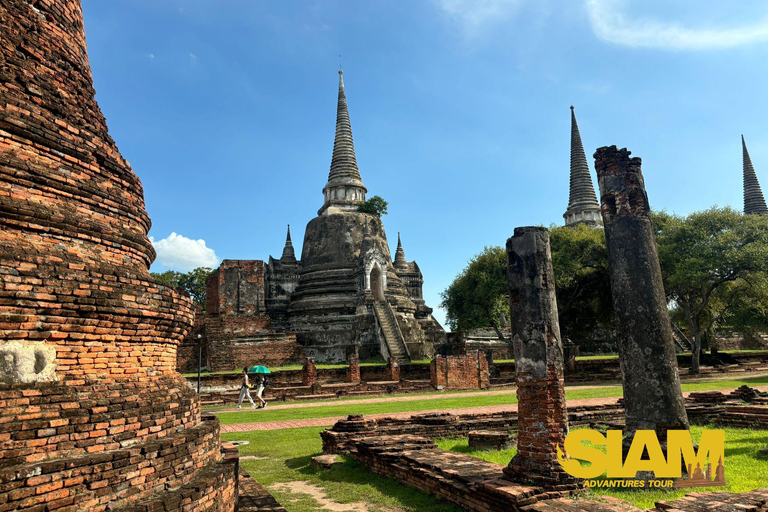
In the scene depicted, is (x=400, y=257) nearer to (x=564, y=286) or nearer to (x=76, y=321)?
(x=564, y=286)

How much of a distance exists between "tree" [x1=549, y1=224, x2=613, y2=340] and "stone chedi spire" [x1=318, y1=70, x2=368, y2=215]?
12.9m

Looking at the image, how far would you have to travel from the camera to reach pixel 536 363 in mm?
6379

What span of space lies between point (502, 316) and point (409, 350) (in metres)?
10.8

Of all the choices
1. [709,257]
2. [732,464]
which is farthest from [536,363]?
[709,257]

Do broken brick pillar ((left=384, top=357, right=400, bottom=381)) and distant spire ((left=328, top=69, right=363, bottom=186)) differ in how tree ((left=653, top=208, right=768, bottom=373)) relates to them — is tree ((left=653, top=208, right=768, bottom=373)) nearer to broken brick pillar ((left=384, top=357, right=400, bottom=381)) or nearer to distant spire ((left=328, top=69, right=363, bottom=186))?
broken brick pillar ((left=384, top=357, right=400, bottom=381))

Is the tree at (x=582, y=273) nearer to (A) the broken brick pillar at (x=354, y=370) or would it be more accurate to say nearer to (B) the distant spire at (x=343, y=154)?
(A) the broken brick pillar at (x=354, y=370)

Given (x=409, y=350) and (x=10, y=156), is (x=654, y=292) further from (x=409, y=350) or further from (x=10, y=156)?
(x=409, y=350)

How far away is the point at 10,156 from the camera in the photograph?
4711 mm

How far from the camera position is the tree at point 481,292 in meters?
30.9

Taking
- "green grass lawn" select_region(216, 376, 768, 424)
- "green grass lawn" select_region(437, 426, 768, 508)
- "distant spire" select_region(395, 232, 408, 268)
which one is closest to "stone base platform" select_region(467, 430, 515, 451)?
"green grass lawn" select_region(437, 426, 768, 508)

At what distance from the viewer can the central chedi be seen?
88.4 feet

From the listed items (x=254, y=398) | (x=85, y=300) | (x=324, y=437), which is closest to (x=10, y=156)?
(x=85, y=300)

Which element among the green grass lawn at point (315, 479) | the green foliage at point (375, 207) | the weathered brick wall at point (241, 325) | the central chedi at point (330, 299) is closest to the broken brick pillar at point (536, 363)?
the green grass lawn at point (315, 479)

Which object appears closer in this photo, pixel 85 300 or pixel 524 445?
pixel 85 300
